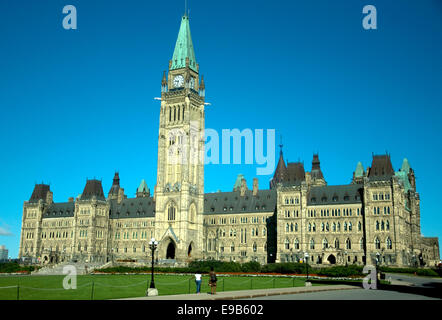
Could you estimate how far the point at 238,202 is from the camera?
122 m

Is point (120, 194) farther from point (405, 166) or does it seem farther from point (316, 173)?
point (405, 166)

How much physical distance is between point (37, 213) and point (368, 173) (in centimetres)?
8488

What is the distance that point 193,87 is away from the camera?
120 m

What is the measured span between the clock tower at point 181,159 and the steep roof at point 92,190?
78.1 ft

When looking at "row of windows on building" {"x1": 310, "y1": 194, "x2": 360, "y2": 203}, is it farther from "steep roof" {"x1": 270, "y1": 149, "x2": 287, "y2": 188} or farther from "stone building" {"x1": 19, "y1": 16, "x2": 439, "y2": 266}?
"steep roof" {"x1": 270, "y1": 149, "x2": 287, "y2": 188}

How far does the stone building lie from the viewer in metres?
95.1

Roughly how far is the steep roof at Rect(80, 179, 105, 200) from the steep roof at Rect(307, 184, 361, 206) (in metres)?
55.6

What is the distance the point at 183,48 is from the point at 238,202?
124ft

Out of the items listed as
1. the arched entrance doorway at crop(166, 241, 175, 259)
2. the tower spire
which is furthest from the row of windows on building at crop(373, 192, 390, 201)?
the tower spire

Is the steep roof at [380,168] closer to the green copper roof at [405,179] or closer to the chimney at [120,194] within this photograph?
the green copper roof at [405,179]

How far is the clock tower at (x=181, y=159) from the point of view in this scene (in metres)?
110

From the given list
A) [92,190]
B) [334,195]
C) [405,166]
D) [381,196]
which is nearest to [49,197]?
[92,190]
